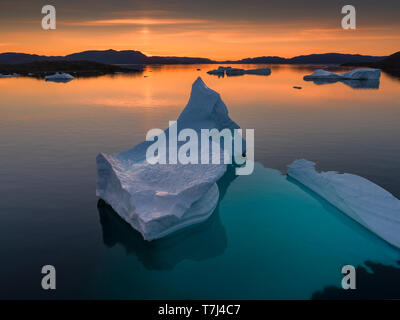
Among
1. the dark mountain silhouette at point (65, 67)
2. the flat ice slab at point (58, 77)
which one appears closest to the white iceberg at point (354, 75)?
the flat ice slab at point (58, 77)

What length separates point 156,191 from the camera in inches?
412

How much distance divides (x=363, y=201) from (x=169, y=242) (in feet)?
23.4

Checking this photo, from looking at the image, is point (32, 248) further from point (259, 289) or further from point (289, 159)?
point (289, 159)

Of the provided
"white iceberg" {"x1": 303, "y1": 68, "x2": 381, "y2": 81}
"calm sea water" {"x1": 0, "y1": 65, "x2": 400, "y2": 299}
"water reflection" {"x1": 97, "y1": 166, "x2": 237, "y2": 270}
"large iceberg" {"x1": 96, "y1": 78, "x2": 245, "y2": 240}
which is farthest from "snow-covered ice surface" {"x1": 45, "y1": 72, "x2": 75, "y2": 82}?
"water reflection" {"x1": 97, "y1": 166, "x2": 237, "y2": 270}

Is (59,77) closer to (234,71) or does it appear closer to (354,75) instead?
(234,71)

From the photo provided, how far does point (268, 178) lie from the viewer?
14.8 metres

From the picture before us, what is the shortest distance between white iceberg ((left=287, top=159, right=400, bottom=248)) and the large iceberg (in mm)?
4471

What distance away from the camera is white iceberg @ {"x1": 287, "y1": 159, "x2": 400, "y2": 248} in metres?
9.88

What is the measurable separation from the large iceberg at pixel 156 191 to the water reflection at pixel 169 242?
0.29 meters

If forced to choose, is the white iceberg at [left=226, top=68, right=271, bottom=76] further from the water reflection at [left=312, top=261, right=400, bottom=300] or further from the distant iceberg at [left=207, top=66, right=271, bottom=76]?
the water reflection at [left=312, top=261, right=400, bottom=300]

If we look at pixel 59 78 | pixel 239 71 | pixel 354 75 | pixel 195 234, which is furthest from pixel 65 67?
pixel 195 234

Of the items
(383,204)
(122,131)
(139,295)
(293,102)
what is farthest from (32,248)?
(293,102)

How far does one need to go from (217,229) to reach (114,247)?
132 inches

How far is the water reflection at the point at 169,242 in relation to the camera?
28.5 ft
